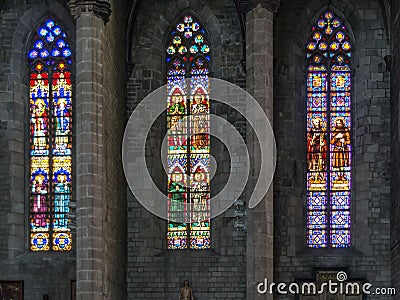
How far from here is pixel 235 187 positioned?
37188 millimetres

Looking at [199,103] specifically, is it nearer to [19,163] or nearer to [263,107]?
[263,107]

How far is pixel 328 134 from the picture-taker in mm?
37594

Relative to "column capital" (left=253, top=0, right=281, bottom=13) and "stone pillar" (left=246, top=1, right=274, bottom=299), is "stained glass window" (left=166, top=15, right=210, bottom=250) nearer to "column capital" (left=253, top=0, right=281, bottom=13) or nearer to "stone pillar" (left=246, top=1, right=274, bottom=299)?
"stone pillar" (left=246, top=1, right=274, bottom=299)

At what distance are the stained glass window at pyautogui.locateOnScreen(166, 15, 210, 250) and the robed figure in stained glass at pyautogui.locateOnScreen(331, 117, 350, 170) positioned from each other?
3427mm

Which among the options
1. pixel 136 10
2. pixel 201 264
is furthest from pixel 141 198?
pixel 136 10

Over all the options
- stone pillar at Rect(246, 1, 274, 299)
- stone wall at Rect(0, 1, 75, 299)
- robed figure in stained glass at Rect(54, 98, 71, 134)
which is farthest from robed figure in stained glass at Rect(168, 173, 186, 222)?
stone pillar at Rect(246, 1, 274, 299)

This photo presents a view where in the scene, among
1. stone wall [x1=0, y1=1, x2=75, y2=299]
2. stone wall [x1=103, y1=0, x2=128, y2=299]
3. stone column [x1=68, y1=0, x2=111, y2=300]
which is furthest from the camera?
stone wall [x1=0, y1=1, x2=75, y2=299]

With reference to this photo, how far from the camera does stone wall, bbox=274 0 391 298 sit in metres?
36.4

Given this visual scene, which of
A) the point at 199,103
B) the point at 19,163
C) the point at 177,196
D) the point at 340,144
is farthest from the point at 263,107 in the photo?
the point at 19,163

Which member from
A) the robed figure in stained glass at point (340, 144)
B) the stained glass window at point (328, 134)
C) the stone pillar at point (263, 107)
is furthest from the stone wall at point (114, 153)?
the robed figure in stained glass at point (340, 144)

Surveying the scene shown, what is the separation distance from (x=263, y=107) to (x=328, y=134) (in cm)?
369

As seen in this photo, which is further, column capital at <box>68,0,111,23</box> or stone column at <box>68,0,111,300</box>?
column capital at <box>68,0,111,23</box>

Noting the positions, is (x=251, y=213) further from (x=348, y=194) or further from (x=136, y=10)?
(x=136, y=10)

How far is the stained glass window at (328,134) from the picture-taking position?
37.1 m
